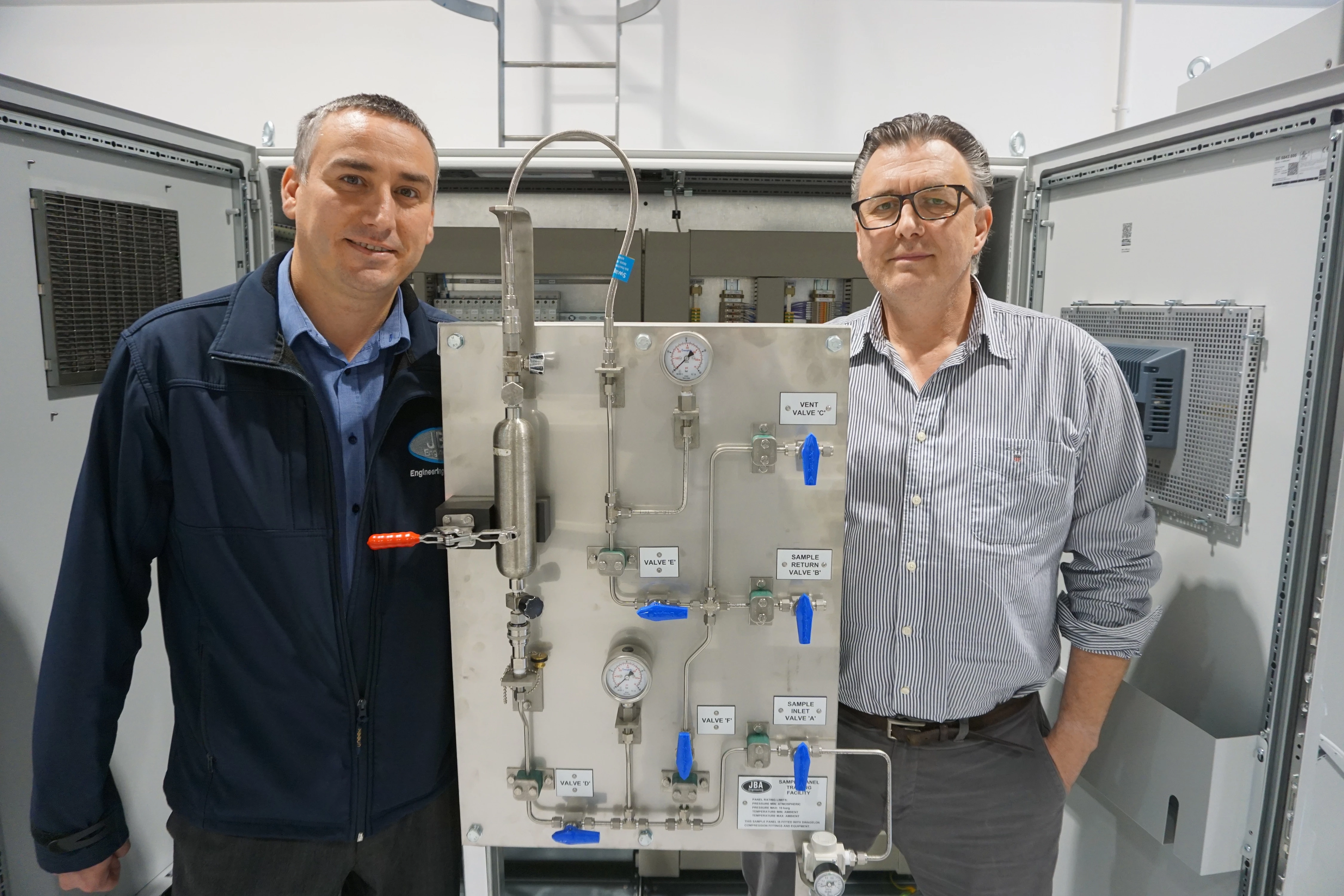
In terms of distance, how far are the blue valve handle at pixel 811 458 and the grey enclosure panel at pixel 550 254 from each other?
1336mm

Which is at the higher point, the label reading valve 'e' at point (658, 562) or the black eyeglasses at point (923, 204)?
the black eyeglasses at point (923, 204)

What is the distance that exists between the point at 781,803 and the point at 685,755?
0.60 feet

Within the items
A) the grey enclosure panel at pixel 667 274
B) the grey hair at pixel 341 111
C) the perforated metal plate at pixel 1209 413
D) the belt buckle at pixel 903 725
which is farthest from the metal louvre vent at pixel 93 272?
the perforated metal plate at pixel 1209 413

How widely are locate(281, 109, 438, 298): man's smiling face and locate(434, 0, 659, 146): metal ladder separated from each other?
4.07 feet

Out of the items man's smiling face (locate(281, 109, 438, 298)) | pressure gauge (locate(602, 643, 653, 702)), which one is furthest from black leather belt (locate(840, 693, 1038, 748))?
man's smiling face (locate(281, 109, 438, 298))

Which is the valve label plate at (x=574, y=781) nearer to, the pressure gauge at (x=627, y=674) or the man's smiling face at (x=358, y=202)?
the pressure gauge at (x=627, y=674)

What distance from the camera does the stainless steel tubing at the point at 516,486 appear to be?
934 millimetres

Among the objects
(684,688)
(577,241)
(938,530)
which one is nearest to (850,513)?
(938,530)

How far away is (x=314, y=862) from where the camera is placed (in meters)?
1.08

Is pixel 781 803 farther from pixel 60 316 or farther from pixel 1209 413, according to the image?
pixel 60 316

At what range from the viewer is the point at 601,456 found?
→ 39.2 inches

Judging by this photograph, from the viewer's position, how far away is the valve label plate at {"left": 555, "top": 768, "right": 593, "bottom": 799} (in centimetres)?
106

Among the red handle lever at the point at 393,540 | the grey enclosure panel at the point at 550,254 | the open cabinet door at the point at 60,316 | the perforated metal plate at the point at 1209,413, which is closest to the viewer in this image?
the red handle lever at the point at 393,540

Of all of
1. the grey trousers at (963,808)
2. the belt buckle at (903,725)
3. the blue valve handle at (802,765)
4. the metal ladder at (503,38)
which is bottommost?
the grey trousers at (963,808)
